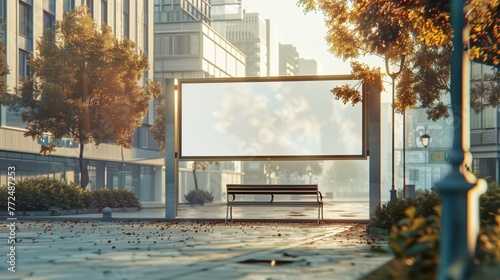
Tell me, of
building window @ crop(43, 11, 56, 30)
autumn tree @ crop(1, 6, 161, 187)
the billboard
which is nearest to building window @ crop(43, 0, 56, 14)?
building window @ crop(43, 11, 56, 30)

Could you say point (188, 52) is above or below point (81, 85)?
above

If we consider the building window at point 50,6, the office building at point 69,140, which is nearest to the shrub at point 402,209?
the office building at point 69,140

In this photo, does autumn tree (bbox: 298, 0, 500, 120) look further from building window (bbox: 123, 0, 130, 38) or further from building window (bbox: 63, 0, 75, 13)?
building window (bbox: 123, 0, 130, 38)

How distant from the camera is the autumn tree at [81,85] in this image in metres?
37.9

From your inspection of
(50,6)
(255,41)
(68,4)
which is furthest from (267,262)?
(255,41)

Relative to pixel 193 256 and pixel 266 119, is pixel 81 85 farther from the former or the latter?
pixel 193 256

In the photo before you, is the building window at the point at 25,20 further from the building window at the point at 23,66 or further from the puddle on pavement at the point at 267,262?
the puddle on pavement at the point at 267,262

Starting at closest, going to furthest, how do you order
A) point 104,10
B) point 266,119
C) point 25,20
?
point 266,119
point 25,20
point 104,10

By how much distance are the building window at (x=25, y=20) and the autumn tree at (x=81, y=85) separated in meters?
10.8

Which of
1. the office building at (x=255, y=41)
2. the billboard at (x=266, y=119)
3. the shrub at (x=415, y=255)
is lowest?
the shrub at (x=415, y=255)

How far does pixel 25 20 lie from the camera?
2008 inches

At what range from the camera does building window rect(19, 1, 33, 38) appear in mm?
50369

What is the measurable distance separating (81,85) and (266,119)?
1598 centimetres

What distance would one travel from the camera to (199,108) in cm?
2548
